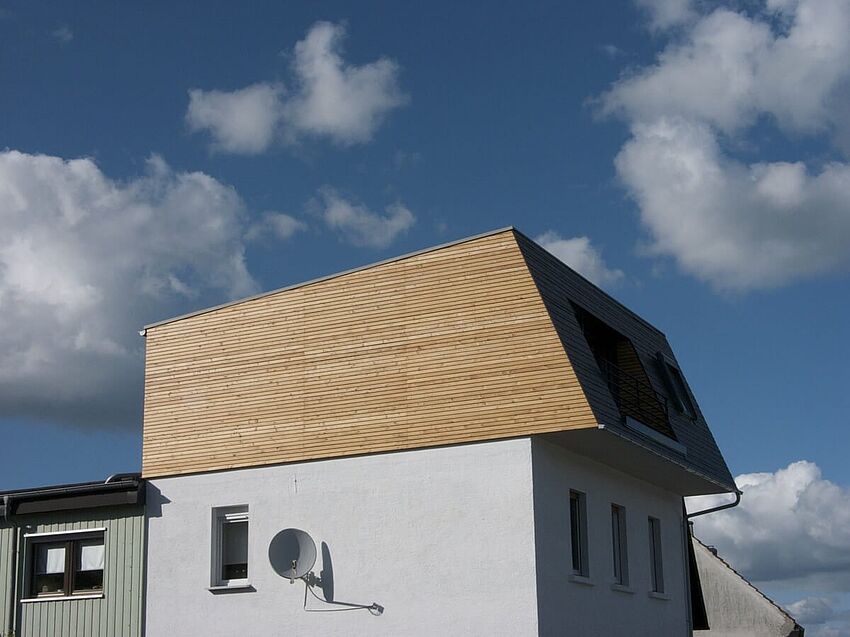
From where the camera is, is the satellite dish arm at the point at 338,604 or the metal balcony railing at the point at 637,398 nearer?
the satellite dish arm at the point at 338,604

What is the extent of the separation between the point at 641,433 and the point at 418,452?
12.4 ft

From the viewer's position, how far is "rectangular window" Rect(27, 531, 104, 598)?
73.7 ft

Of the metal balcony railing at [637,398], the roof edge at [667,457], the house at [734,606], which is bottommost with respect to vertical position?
the house at [734,606]

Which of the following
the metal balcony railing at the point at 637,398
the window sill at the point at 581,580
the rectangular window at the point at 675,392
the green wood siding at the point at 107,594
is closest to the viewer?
the window sill at the point at 581,580

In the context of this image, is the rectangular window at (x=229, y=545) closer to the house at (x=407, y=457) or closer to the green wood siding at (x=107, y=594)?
the house at (x=407, y=457)

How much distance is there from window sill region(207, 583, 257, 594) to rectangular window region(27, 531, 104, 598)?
8.44 ft

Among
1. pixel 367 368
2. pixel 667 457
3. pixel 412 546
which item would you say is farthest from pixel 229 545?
pixel 667 457

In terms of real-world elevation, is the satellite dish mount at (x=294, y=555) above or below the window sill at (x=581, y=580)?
above

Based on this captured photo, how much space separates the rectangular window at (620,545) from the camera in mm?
22281

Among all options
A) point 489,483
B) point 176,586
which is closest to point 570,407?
point 489,483

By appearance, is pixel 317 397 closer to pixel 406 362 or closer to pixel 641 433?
pixel 406 362

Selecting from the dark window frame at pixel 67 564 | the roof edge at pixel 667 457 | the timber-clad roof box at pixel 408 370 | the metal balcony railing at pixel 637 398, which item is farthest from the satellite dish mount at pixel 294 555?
the metal balcony railing at pixel 637 398

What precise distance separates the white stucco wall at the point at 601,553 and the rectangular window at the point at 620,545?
0.10 metres

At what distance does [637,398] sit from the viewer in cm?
2275
